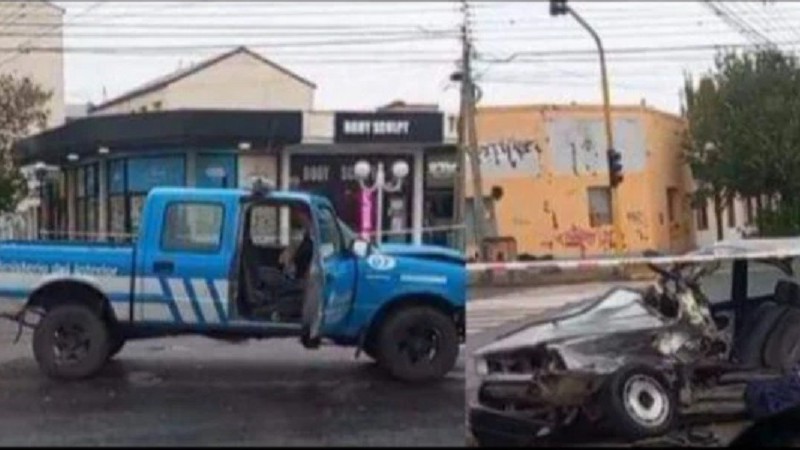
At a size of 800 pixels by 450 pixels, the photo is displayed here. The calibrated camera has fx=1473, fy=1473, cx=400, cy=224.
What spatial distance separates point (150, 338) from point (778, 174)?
6.38 metres

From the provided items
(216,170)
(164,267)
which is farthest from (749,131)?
(216,170)

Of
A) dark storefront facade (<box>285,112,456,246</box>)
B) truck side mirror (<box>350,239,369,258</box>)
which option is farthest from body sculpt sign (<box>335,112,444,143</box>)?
truck side mirror (<box>350,239,369,258</box>)

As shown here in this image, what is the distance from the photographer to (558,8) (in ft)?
27.6

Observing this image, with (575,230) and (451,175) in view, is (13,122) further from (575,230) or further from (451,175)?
(575,230)

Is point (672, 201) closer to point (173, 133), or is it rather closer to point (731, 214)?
point (731, 214)

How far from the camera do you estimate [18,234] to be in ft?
55.6

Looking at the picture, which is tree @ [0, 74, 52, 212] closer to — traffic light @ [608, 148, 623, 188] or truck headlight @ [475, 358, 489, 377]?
truck headlight @ [475, 358, 489, 377]

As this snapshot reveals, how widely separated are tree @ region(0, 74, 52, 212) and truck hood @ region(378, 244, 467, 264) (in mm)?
5743

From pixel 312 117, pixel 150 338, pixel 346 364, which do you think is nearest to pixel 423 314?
pixel 346 364

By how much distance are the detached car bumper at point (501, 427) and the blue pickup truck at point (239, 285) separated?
3206 mm

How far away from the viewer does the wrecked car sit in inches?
352

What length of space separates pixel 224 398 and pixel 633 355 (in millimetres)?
3914

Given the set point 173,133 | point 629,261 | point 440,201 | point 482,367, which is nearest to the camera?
point 629,261

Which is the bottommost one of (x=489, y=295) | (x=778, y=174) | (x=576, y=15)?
(x=489, y=295)
